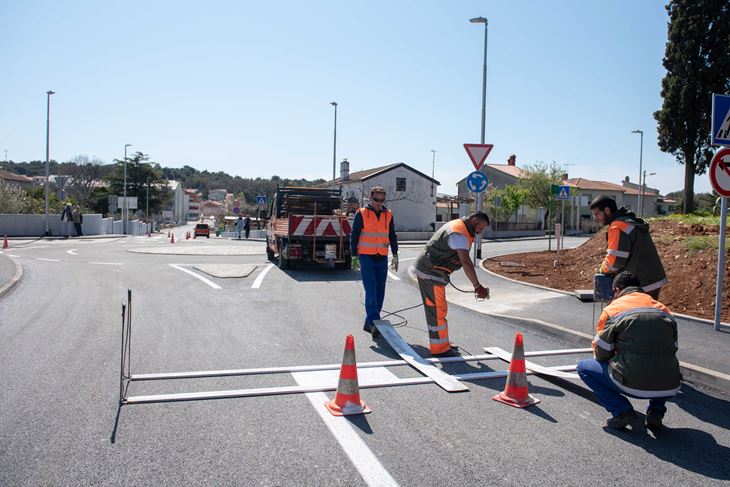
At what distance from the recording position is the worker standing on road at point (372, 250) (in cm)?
805

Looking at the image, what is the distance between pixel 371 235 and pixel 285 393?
130 inches

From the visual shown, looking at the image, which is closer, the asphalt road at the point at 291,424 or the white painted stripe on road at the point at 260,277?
the asphalt road at the point at 291,424

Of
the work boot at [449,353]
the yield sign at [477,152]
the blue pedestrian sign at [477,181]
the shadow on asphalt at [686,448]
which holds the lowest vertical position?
the shadow on asphalt at [686,448]

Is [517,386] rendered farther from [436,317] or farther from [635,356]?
[436,317]

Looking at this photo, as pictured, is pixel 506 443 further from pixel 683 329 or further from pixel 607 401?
pixel 683 329

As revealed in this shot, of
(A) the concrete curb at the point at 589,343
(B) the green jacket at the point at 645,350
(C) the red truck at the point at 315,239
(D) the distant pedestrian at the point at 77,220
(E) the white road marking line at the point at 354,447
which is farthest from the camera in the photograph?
(D) the distant pedestrian at the point at 77,220

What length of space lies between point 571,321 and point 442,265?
3.02 meters

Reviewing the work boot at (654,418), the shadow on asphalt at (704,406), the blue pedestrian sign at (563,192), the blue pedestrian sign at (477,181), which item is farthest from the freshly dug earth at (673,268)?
the work boot at (654,418)

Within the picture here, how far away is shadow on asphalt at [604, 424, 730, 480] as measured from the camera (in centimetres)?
394

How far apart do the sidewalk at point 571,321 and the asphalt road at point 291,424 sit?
12.7 inches

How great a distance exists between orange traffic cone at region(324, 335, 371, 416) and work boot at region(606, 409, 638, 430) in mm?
1910

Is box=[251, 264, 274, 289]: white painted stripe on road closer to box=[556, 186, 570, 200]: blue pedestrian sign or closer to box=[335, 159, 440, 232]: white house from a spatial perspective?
box=[556, 186, 570, 200]: blue pedestrian sign

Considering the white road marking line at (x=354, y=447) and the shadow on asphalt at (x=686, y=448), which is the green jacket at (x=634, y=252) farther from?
the white road marking line at (x=354, y=447)

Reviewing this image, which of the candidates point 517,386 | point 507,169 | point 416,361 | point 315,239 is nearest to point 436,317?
point 416,361
